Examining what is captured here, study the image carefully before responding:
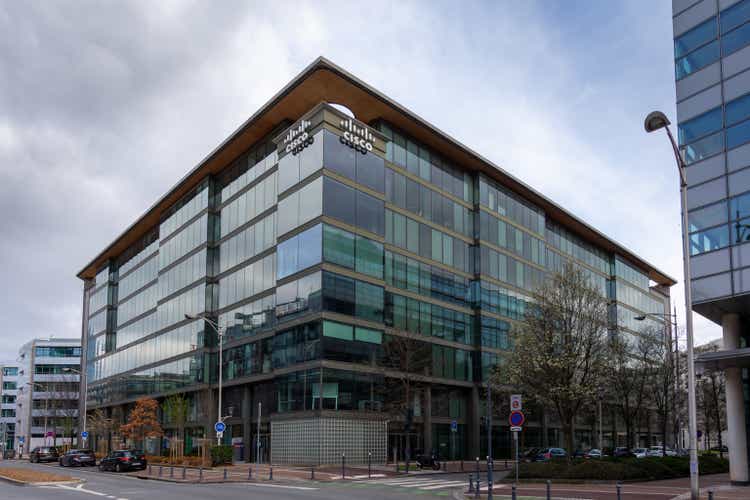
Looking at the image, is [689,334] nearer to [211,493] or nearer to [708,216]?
[708,216]

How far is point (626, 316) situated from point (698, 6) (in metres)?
72.9

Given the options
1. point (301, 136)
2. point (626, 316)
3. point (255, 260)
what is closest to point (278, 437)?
point (255, 260)

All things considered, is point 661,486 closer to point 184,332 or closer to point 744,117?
point 744,117

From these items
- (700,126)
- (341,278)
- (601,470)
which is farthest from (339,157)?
(601,470)

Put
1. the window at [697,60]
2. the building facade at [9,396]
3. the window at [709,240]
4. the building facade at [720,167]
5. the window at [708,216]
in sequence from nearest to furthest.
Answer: the building facade at [720,167] → the window at [709,240] → the window at [708,216] → the window at [697,60] → the building facade at [9,396]

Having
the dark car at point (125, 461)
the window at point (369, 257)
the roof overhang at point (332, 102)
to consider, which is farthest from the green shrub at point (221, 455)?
the roof overhang at point (332, 102)

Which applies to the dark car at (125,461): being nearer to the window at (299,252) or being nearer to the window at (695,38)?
the window at (299,252)

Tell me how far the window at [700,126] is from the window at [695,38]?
3543mm

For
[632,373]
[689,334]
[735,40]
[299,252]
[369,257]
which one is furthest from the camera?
[632,373]

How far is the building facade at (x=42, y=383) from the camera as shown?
14562cm

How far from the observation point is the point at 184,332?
255ft

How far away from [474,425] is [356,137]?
29.9 metres

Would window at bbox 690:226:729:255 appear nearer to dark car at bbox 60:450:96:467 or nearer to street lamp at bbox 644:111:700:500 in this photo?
street lamp at bbox 644:111:700:500

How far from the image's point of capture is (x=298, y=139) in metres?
58.2
